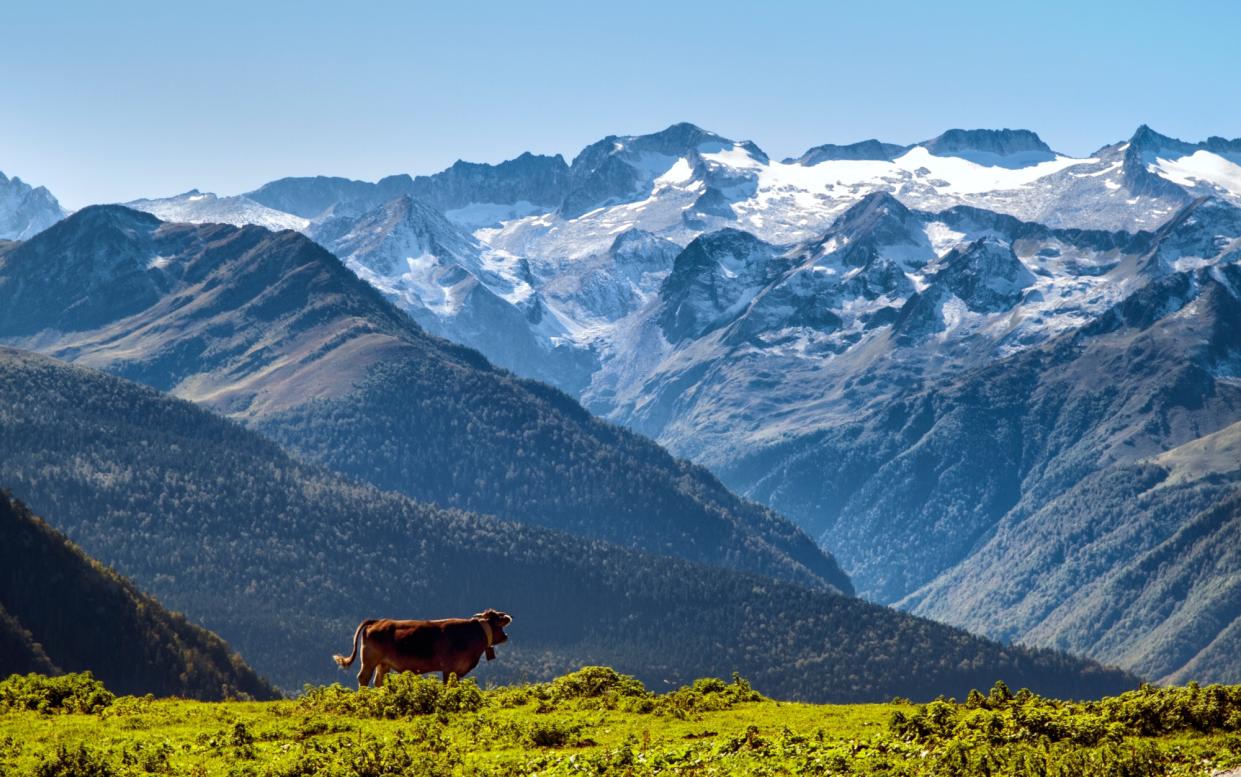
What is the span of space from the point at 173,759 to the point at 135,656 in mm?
140021

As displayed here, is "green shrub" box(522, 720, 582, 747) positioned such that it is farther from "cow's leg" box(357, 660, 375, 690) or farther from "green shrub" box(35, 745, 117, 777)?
"cow's leg" box(357, 660, 375, 690)

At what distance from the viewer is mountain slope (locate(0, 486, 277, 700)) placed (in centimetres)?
17750

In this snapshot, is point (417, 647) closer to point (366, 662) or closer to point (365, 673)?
point (366, 662)

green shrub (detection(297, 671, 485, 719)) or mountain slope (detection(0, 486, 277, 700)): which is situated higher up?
green shrub (detection(297, 671, 485, 719))

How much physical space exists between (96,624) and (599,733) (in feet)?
462

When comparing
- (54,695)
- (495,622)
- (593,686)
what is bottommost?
(54,695)

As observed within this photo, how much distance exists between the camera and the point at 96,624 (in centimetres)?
18375

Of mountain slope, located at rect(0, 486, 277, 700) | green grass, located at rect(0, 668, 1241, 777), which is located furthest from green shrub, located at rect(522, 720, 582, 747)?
mountain slope, located at rect(0, 486, 277, 700)

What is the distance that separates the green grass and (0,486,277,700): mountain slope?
119 metres

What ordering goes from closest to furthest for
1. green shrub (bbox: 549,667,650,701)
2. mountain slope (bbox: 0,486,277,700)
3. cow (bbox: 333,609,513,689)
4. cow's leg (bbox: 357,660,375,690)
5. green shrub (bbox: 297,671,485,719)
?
Result: green shrub (bbox: 297,671,485,719)
green shrub (bbox: 549,667,650,701)
cow (bbox: 333,609,513,689)
cow's leg (bbox: 357,660,375,690)
mountain slope (bbox: 0,486,277,700)

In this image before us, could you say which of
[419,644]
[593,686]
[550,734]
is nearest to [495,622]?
[419,644]

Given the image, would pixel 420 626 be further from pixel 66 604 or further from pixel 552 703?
pixel 66 604

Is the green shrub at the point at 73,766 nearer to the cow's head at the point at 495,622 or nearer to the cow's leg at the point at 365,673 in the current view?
the cow's leg at the point at 365,673

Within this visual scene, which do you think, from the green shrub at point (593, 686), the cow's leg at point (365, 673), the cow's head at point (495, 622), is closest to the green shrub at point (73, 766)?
the green shrub at point (593, 686)
